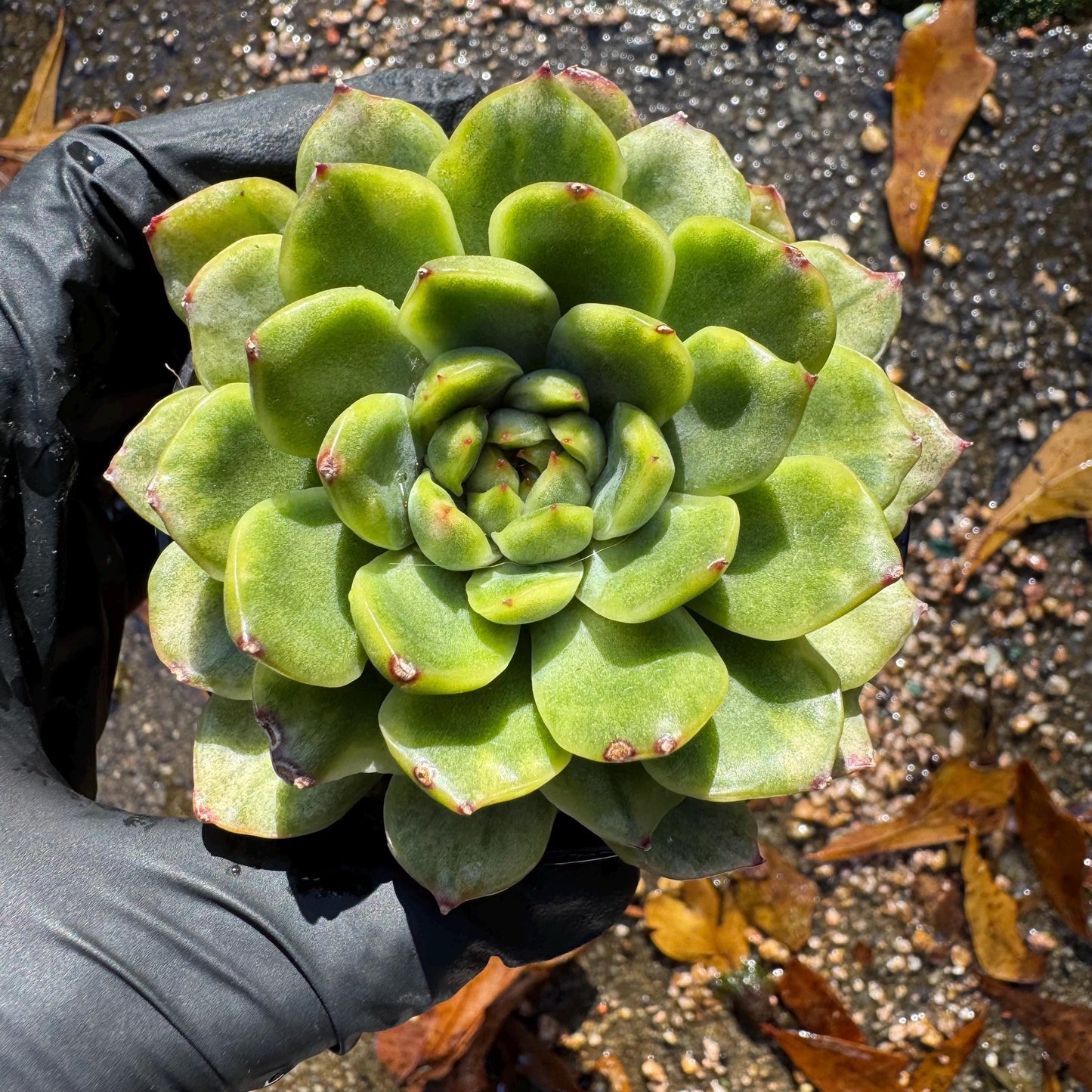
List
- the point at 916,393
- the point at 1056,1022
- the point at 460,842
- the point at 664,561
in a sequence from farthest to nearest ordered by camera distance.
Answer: the point at 916,393
the point at 1056,1022
the point at 460,842
the point at 664,561

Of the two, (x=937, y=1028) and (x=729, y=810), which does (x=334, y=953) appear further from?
(x=937, y=1028)

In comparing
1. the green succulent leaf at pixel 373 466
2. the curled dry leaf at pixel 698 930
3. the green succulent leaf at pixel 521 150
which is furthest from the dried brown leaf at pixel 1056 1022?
the green succulent leaf at pixel 521 150

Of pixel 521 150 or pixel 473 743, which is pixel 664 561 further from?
pixel 521 150

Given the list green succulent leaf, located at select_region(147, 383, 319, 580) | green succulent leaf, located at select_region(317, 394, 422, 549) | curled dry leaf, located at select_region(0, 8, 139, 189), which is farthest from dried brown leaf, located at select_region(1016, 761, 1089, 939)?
curled dry leaf, located at select_region(0, 8, 139, 189)

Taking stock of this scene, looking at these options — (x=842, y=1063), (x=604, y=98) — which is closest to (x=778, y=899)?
(x=842, y=1063)

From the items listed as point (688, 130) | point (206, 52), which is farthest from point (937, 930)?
point (206, 52)

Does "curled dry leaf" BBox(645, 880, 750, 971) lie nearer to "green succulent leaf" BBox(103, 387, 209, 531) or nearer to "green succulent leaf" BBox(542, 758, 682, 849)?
"green succulent leaf" BBox(542, 758, 682, 849)
